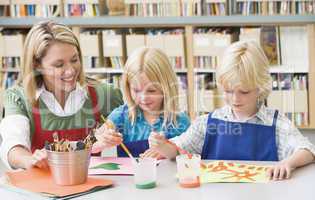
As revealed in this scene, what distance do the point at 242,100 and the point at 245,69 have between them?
0.33ft

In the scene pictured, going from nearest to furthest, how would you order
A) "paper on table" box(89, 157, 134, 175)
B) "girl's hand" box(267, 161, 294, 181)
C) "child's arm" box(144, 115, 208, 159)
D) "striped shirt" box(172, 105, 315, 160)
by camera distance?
1. "girl's hand" box(267, 161, 294, 181)
2. "paper on table" box(89, 157, 134, 175)
3. "striped shirt" box(172, 105, 315, 160)
4. "child's arm" box(144, 115, 208, 159)

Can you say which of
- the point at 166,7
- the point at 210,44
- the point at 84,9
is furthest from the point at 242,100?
the point at 84,9

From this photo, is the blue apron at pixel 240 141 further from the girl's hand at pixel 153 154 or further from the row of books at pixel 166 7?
the row of books at pixel 166 7

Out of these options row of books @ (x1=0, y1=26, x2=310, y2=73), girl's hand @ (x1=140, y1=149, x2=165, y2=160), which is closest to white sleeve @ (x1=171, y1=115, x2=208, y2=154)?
girl's hand @ (x1=140, y1=149, x2=165, y2=160)

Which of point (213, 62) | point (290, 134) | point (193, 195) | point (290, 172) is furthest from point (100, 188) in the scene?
point (213, 62)

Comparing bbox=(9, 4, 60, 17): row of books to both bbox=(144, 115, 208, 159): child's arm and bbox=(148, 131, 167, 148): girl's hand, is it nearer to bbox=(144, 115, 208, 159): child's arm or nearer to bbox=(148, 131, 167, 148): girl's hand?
bbox=(144, 115, 208, 159): child's arm

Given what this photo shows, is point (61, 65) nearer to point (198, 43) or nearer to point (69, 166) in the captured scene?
point (69, 166)

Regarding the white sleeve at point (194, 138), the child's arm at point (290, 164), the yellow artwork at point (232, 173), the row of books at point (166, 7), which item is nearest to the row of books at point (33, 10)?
the row of books at point (166, 7)

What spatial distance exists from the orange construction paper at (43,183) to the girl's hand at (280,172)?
43 centimetres

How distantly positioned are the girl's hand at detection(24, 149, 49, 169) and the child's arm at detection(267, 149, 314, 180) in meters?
0.62

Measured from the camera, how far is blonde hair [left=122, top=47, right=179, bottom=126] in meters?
2.00

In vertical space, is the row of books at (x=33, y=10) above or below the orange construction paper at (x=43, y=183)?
above

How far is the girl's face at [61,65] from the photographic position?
200cm

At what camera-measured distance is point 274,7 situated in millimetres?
3912
